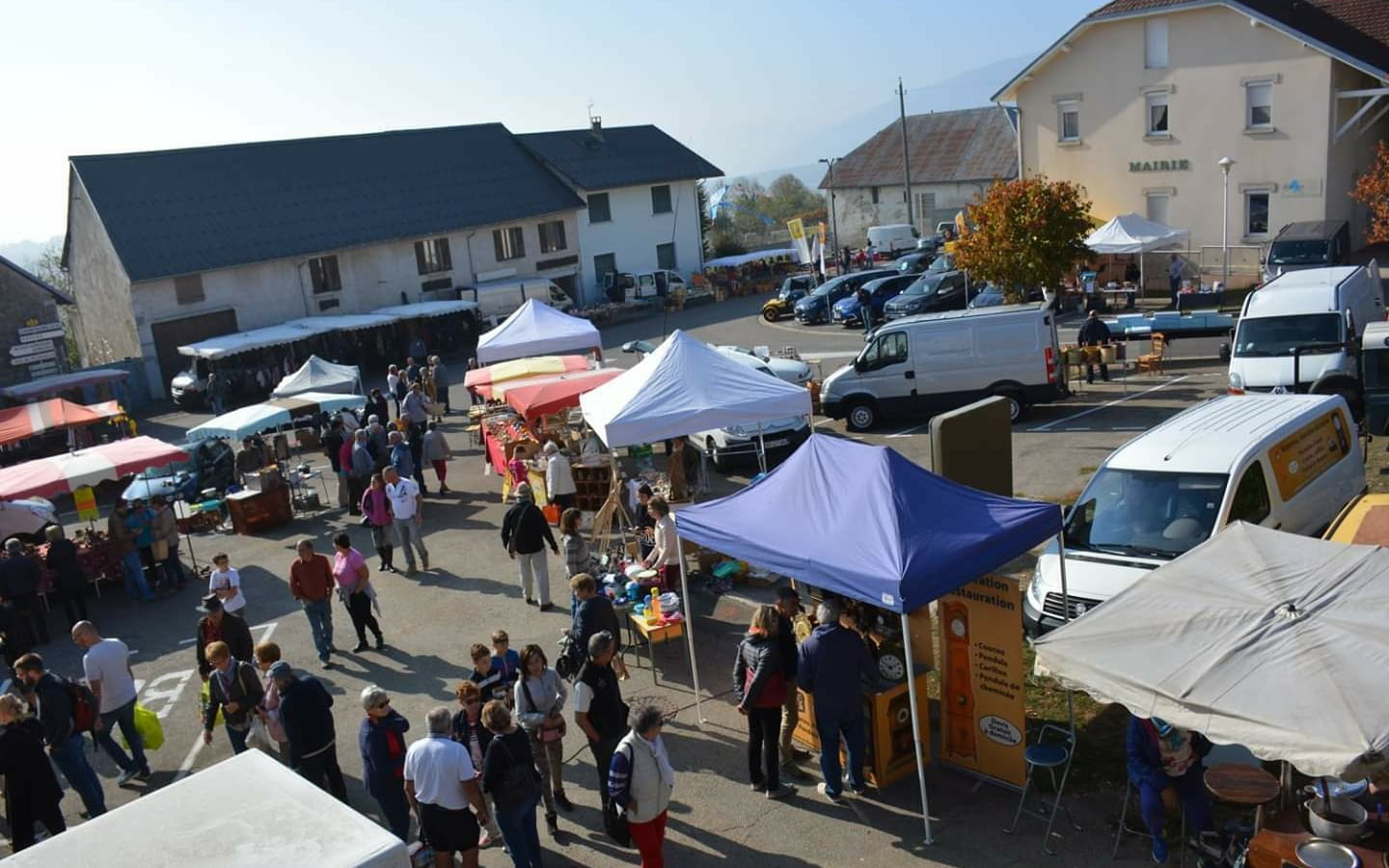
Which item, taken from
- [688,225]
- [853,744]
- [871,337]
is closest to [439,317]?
[688,225]

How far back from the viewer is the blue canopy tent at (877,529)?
7473 millimetres

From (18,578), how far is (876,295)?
82.5ft

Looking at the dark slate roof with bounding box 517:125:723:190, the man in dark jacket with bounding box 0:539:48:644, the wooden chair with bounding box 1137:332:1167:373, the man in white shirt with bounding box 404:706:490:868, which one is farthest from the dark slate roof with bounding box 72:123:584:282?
the man in white shirt with bounding box 404:706:490:868

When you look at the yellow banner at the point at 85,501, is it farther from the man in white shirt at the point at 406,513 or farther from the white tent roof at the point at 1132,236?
the white tent roof at the point at 1132,236

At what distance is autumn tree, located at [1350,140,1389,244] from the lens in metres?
27.0

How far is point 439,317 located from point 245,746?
99.3 feet

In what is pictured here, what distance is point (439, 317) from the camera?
38.2 m

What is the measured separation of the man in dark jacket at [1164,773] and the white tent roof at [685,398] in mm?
6978

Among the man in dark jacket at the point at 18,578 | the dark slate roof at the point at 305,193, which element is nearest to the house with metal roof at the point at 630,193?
the dark slate roof at the point at 305,193

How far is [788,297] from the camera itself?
37312 millimetres

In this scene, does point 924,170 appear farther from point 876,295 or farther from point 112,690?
point 112,690

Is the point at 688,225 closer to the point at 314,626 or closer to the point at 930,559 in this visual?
the point at 314,626

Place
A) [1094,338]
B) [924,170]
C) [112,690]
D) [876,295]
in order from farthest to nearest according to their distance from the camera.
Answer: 1. [924,170]
2. [876,295]
3. [1094,338]
4. [112,690]

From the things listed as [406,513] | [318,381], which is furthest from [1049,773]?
[318,381]
